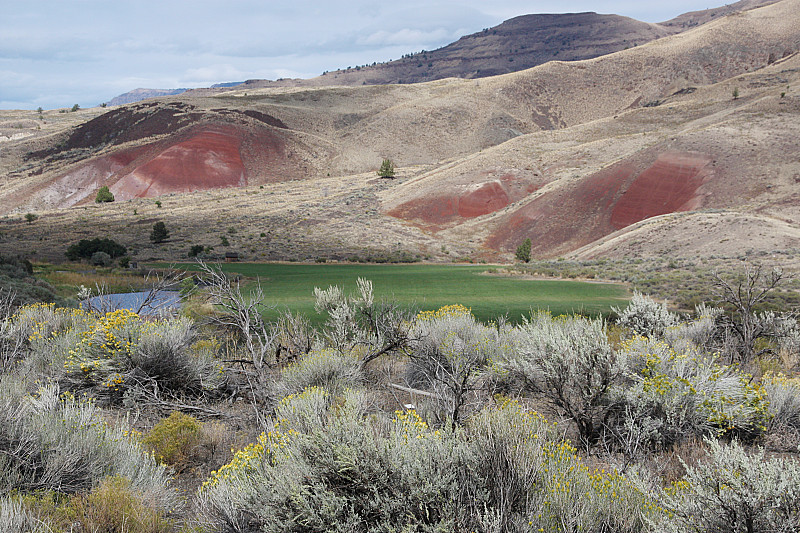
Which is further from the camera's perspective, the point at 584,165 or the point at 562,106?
the point at 562,106

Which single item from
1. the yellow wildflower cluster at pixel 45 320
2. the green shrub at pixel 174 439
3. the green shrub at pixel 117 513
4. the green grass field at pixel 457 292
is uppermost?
the green shrub at pixel 117 513

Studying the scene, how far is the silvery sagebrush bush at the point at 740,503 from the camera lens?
123 inches

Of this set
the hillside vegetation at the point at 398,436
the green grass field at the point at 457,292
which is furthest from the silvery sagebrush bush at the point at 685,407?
the green grass field at the point at 457,292

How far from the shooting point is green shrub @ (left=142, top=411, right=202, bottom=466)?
220 inches

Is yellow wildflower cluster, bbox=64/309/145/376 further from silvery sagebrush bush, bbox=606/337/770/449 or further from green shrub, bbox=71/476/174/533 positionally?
silvery sagebrush bush, bbox=606/337/770/449

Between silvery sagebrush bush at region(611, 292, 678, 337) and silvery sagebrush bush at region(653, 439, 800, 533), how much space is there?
760 centimetres

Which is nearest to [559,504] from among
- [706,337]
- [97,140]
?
[706,337]

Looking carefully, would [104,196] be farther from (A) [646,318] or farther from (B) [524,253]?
(A) [646,318]

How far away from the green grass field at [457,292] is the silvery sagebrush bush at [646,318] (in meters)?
1.60

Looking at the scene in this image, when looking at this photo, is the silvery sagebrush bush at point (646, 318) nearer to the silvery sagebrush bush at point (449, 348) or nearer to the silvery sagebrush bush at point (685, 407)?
the silvery sagebrush bush at point (449, 348)

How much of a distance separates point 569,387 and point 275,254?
113 feet

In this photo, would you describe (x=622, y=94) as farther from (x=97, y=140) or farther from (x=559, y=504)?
(x=559, y=504)

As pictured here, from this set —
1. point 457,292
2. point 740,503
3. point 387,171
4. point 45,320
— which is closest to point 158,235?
point 457,292

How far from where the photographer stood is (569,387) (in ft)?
20.4
